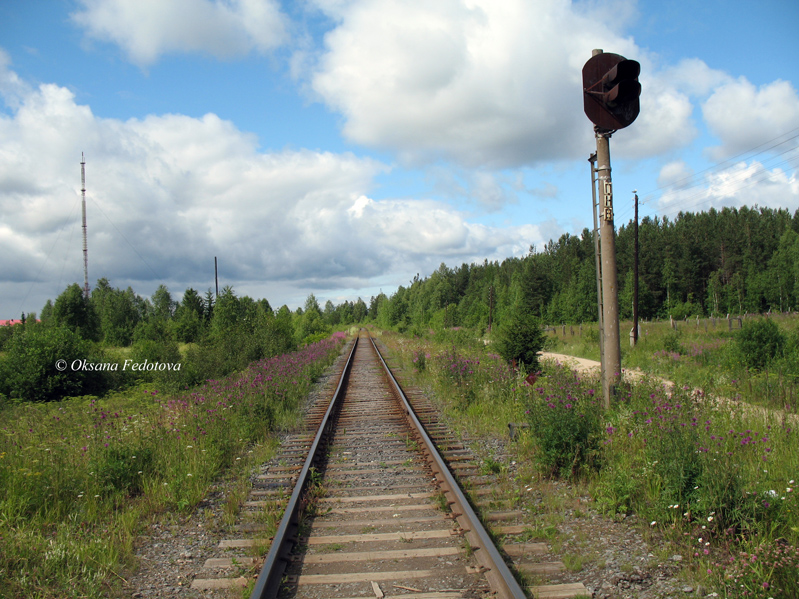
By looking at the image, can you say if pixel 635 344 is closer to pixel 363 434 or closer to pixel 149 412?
pixel 363 434

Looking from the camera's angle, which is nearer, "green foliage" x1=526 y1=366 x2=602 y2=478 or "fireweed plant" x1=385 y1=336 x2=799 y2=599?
"fireweed plant" x1=385 y1=336 x2=799 y2=599

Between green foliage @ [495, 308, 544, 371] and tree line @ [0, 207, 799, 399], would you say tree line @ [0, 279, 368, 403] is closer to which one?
tree line @ [0, 207, 799, 399]

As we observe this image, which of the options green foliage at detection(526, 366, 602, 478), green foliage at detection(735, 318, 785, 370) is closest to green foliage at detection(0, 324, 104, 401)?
green foliage at detection(526, 366, 602, 478)

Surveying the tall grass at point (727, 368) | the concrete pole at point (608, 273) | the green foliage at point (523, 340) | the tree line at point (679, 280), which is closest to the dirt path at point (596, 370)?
the tall grass at point (727, 368)

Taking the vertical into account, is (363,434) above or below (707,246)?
below

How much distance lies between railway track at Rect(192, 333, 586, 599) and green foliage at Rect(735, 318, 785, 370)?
Result: 1067 cm

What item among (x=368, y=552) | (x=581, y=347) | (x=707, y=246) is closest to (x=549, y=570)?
(x=368, y=552)

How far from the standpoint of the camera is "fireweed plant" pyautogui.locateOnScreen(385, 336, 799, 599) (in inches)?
124

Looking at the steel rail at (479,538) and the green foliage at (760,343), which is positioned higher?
the green foliage at (760,343)

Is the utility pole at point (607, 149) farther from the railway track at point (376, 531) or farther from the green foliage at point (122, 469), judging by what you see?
the green foliage at point (122, 469)

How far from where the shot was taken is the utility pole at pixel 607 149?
236 inches

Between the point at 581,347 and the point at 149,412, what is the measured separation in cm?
2341

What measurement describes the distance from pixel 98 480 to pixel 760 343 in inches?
605

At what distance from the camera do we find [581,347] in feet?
86.7
